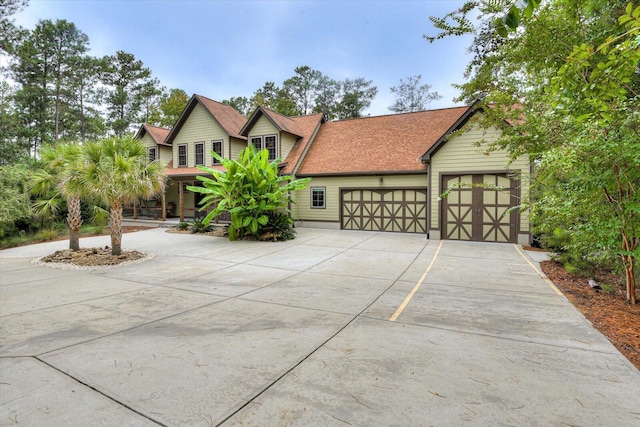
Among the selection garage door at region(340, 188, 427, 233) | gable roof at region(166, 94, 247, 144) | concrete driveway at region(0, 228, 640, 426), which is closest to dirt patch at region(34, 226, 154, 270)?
concrete driveway at region(0, 228, 640, 426)

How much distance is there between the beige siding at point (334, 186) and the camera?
14.5m

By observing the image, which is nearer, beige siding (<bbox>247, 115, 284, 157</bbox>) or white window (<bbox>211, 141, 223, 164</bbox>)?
beige siding (<bbox>247, 115, 284, 157</bbox>)

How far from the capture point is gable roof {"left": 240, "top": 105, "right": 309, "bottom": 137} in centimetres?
1712

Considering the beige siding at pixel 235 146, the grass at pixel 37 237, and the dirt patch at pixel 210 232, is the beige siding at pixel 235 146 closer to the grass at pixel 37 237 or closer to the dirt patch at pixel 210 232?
the dirt patch at pixel 210 232

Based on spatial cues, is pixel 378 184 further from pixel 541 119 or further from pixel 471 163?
pixel 541 119

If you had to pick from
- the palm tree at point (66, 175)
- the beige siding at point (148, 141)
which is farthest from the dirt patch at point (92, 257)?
the beige siding at point (148, 141)

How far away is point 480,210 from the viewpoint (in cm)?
1238

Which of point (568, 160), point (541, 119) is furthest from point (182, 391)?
point (541, 119)

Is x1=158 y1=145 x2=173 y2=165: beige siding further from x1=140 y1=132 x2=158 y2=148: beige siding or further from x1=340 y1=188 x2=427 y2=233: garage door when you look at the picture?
x1=340 y1=188 x2=427 y2=233: garage door

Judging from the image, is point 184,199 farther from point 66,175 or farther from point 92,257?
point 66,175

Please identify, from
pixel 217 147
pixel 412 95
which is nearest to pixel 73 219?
pixel 217 147

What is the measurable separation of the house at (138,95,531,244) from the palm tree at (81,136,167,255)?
8.25 metres

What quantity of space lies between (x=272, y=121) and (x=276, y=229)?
7.14m

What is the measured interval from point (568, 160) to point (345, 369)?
4.06 m
